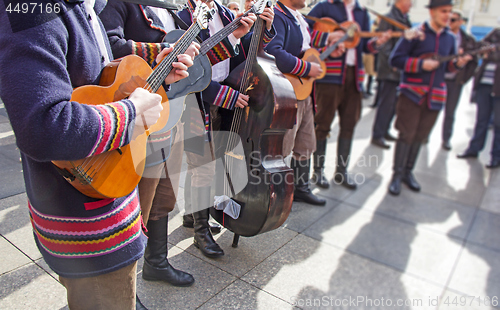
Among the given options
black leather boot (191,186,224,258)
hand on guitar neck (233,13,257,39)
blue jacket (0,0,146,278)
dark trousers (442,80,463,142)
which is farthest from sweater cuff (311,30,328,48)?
dark trousers (442,80,463,142)

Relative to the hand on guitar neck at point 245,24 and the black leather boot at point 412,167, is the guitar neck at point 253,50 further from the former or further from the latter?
the black leather boot at point 412,167

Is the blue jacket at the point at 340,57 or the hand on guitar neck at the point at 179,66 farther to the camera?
the blue jacket at the point at 340,57

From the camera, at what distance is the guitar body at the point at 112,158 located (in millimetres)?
1004

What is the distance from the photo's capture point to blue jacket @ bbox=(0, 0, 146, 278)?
832 mm

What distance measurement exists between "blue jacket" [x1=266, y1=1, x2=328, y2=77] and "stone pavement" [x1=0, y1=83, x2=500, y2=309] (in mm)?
1195

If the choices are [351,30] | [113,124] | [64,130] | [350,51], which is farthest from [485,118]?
[64,130]

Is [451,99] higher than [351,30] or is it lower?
lower

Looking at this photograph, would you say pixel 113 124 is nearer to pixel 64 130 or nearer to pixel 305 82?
pixel 64 130

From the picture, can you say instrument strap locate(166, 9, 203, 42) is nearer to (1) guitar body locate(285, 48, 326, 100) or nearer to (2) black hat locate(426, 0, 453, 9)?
(1) guitar body locate(285, 48, 326, 100)

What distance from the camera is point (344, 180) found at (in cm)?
396

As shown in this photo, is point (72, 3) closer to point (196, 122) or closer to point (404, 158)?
point (196, 122)

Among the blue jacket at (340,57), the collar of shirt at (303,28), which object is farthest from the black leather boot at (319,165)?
the collar of shirt at (303,28)

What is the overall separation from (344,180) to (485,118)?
2.89 m

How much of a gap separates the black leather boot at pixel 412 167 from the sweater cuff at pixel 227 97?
2889 mm
